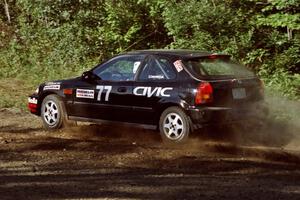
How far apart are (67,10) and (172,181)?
12.9 metres

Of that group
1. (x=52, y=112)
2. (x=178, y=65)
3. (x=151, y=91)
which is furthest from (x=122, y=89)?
(x=52, y=112)

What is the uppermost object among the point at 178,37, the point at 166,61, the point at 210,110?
the point at 178,37

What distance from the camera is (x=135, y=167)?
7.47 meters

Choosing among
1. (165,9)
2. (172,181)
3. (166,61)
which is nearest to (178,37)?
(165,9)

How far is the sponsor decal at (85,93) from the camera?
395 inches

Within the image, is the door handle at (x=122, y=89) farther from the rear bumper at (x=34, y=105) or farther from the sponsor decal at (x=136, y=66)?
the rear bumper at (x=34, y=105)

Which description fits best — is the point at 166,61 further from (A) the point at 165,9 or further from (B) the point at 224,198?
(A) the point at 165,9

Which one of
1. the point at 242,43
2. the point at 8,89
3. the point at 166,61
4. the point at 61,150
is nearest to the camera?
the point at 61,150

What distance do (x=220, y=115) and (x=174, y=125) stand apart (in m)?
0.72

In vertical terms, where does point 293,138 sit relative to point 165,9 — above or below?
below

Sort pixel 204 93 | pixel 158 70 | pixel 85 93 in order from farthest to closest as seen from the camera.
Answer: pixel 85 93 < pixel 158 70 < pixel 204 93

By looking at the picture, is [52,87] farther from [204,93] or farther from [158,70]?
[204,93]

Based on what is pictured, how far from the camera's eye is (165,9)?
595 inches

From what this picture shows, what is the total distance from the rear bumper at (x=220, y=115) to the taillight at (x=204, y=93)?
0.40 feet
